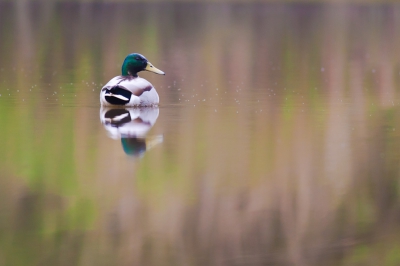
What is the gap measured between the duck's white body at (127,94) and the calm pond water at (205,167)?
0.72 ft

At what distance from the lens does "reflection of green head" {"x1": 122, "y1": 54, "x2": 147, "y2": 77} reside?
40.5 feet

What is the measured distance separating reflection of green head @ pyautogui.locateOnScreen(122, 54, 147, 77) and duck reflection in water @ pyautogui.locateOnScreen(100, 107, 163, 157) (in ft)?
2.83

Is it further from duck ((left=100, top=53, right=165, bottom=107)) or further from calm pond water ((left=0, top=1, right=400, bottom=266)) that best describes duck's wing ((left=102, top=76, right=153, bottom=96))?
calm pond water ((left=0, top=1, right=400, bottom=266))

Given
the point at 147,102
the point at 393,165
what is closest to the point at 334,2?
the point at 147,102

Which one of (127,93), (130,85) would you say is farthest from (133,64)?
(127,93)

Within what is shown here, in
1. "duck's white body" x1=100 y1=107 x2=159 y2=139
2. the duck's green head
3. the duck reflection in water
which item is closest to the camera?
the duck reflection in water

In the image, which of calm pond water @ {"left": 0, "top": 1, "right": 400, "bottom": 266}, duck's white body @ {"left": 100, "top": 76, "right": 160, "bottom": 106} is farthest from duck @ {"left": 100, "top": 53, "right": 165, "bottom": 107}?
calm pond water @ {"left": 0, "top": 1, "right": 400, "bottom": 266}

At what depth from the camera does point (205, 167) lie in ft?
25.7

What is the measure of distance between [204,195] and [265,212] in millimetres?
534

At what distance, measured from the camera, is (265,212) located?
21.1ft

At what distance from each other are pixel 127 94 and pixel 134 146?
9.83ft

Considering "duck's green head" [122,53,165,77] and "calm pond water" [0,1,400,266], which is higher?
"duck's green head" [122,53,165,77]

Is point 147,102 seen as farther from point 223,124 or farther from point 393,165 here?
point 393,165

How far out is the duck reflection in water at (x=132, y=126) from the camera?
866cm
